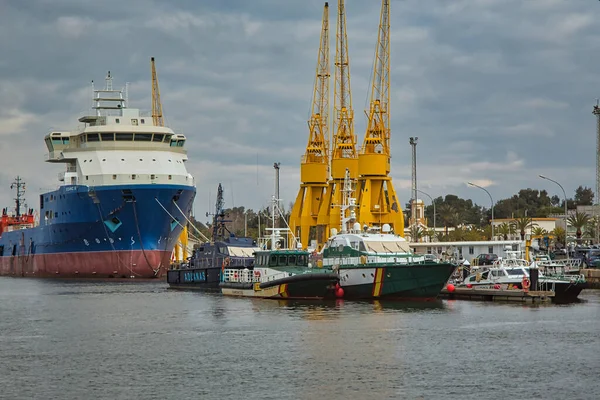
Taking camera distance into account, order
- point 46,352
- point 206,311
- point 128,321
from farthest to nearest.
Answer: point 206,311 → point 128,321 → point 46,352

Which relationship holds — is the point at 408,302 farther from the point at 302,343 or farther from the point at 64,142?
the point at 64,142

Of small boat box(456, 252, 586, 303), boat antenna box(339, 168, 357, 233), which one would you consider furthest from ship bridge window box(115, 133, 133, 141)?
small boat box(456, 252, 586, 303)

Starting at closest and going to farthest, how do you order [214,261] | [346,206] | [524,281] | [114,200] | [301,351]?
[301,351]
[524,281]
[346,206]
[214,261]
[114,200]

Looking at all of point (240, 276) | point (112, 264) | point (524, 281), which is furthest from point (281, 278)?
point (112, 264)

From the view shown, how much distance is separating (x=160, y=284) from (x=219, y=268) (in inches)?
665

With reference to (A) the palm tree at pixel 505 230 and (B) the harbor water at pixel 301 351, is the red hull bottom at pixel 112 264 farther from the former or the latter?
(A) the palm tree at pixel 505 230

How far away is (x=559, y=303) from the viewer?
64.7 metres

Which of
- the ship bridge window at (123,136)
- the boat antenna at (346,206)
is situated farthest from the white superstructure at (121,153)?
the boat antenna at (346,206)

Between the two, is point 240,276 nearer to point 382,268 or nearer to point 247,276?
point 247,276

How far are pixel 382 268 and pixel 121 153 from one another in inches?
1938

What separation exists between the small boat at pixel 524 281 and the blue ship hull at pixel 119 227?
131 ft

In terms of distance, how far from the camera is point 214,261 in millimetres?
78750

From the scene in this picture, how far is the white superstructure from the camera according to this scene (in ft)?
341

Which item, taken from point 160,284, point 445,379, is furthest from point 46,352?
point 160,284
